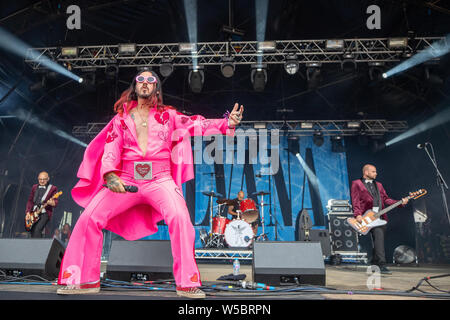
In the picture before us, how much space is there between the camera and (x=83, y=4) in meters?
7.63

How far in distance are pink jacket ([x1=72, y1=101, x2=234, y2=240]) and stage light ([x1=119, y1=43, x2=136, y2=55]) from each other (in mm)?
6075

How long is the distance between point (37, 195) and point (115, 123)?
16.7ft

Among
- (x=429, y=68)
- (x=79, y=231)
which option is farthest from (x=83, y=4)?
(x=429, y=68)

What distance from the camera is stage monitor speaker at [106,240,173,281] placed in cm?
304

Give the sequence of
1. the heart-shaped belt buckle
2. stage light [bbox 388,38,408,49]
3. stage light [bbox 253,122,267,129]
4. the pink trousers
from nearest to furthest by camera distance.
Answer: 1. the pink trousers
2. the heart-shaped belt buckle
3. stage light [bbox 388,38,408,49]
4. stage light [bbox 253,122,267,129]

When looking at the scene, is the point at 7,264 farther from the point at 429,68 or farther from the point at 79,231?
the point at 429,68

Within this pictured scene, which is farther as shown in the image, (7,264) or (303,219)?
(303,219)

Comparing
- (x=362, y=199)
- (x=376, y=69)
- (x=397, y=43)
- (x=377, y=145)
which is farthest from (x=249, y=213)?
(x=377, y=145)

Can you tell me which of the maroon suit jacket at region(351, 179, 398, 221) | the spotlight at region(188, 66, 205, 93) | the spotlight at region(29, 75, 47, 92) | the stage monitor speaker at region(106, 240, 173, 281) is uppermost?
the spotlight at region(188, 66, 205, 93)

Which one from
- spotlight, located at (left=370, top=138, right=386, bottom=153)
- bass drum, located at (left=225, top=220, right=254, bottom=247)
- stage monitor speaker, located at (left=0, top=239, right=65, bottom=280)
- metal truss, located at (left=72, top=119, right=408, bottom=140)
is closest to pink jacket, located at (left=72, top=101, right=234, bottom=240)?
stage monitor speaker, located at (left=0, top=239, right=65, bottom=280)

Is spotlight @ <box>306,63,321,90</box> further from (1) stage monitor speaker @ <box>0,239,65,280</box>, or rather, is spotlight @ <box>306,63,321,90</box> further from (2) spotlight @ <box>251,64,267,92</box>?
(1) stage monitor speaker @ <box>0,239,65,280</box>

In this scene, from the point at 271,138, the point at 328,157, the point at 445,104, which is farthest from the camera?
the point at 328,157

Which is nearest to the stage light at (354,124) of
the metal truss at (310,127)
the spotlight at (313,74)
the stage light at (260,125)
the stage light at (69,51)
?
the metal truss at (310,127)

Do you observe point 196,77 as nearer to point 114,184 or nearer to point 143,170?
point 143,170
